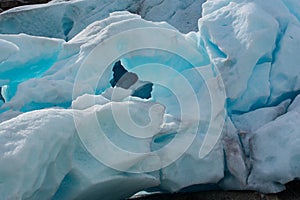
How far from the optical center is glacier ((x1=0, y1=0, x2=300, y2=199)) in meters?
2.31

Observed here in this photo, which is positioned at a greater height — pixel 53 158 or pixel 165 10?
pixel 53 158

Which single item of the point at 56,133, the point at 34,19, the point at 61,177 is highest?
the point at 56,133

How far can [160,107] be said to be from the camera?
8.45ft

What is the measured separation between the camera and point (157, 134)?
8.69 feet

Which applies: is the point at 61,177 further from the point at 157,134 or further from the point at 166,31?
the point at 166,31

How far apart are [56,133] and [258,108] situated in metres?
1.30

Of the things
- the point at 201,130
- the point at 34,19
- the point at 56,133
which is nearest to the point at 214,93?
the point at 201,130

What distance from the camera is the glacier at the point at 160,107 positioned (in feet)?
7.59

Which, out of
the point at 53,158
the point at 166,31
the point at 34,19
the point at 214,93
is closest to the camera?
the point at 53,158

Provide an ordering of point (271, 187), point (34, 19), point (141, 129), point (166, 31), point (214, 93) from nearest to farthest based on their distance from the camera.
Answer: point (141, 129) → point (271, 187) → point (214, 93) → point (166, 31) → point (34, 19)

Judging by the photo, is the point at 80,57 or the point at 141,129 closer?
the point at 141,129

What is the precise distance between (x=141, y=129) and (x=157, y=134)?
17 cm

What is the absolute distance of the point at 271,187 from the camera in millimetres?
2711

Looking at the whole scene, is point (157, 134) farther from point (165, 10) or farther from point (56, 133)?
point (165, 10)
